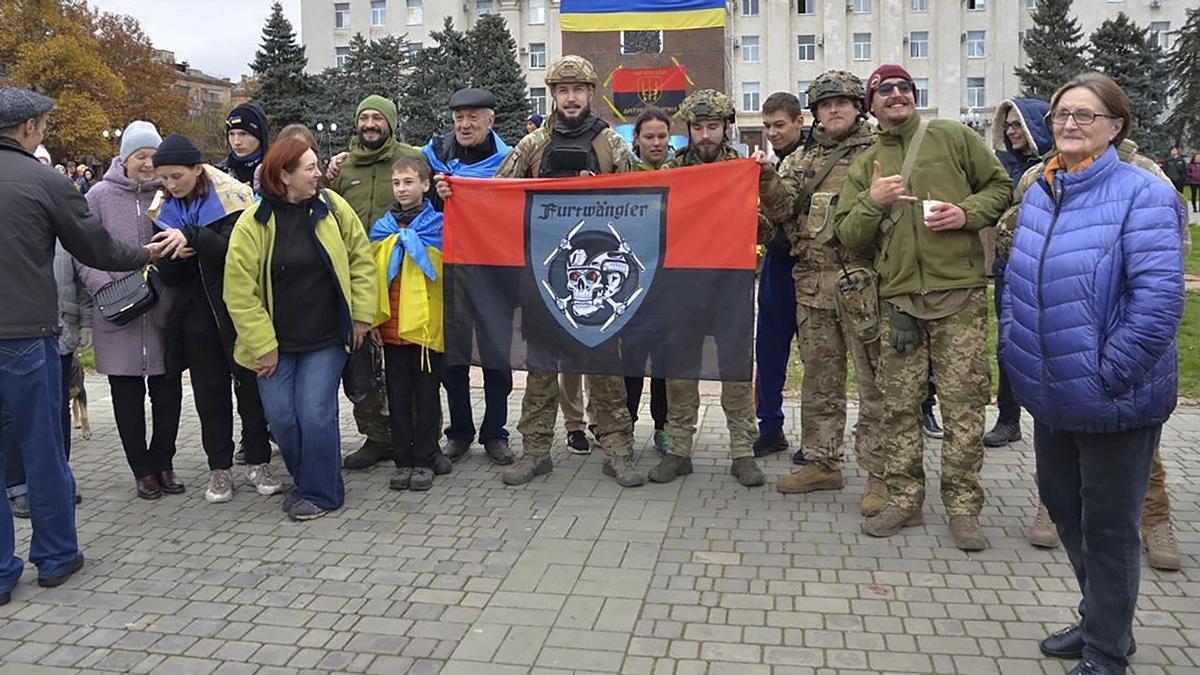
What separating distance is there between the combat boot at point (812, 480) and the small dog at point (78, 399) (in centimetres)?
458

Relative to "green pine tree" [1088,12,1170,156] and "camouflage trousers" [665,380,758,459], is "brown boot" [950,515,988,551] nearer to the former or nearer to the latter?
"camouflage trousers" [665,380,758,459]

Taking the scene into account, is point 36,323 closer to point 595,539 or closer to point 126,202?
point 126,202

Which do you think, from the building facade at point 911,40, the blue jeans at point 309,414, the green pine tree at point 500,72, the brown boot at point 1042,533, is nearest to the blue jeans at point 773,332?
the brown boot at point 1042,533

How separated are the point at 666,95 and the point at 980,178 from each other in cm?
1186

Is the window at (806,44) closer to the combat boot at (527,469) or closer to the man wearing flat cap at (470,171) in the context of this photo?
the man wearing flat cap at (470,171)

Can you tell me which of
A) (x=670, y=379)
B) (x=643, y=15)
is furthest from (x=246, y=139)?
(x=643, y=15)

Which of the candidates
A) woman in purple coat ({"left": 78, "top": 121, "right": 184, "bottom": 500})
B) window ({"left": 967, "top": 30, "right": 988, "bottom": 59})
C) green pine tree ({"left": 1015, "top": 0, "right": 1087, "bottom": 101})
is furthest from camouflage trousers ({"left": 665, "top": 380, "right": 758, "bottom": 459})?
window ({"left": 967, "top": 30, "right": 988, "bottom": 59})

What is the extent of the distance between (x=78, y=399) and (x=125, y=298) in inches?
82.3

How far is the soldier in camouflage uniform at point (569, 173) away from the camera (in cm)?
602

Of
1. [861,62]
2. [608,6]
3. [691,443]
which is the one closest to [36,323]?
[691,443]

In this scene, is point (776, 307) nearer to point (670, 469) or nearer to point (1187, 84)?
point (670, 469)

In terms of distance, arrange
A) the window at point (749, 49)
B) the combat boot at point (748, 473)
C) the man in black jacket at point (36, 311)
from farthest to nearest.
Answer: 1. the window at point (749, 49)
2. the combat boot at point (748, 473)
3. the man in black jacket at point (36, 311)

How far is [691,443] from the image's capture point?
641cm

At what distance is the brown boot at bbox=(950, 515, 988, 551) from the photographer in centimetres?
498
